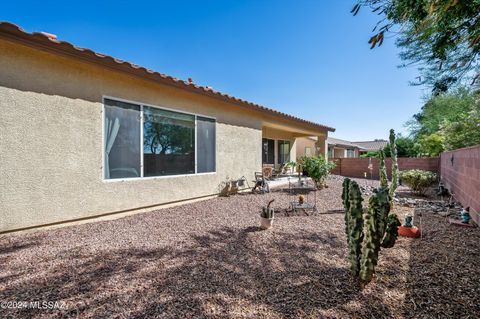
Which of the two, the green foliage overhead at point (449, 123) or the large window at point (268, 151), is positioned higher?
the green foliage overhead at point (449, 123)

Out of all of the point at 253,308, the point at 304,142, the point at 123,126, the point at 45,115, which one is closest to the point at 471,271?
the point at 253,308

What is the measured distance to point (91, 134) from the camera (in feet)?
15.9

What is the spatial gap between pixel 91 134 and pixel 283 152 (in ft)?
44.1

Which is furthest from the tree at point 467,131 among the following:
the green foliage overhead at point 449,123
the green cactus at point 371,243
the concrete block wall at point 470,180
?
the green cactus at point 371,243

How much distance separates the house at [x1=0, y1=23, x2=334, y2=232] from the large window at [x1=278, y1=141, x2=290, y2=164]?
30.1 feet

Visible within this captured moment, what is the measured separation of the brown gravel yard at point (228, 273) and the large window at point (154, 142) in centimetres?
158

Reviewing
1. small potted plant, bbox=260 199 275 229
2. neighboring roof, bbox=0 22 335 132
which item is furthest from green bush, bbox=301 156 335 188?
small potted plant, bbox=260 199 275 229

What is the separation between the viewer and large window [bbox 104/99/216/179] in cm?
522

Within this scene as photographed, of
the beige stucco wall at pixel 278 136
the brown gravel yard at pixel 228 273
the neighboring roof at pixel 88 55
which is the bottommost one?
the brown gravel yard at pixel 228 273

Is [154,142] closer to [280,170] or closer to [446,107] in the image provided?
[280,170]

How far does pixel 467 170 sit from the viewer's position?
19.9 feet

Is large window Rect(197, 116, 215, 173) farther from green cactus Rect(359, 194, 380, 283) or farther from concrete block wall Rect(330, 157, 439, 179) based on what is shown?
concrete block wall Rect(330, 157, 439, 179)

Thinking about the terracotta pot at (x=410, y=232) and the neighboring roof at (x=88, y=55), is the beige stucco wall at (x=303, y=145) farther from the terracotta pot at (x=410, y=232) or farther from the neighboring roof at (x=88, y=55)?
the terracotta pot at (x=410, y=232)

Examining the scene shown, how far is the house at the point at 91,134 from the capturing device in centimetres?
393
